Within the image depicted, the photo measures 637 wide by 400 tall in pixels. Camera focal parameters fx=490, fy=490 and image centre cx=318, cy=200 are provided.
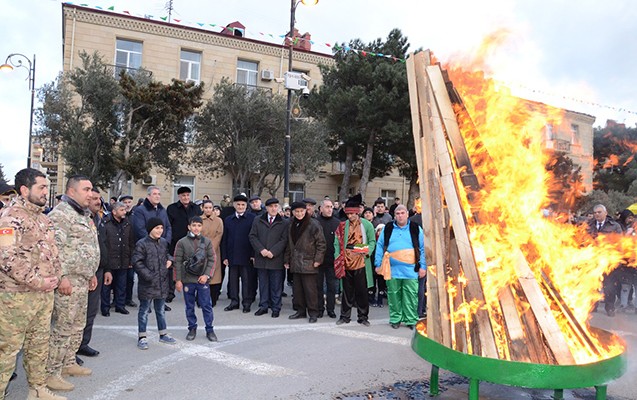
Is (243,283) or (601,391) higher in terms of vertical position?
(243,283)

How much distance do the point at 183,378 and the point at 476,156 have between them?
350cm

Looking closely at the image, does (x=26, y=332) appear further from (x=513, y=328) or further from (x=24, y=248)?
(x=513, y=328)

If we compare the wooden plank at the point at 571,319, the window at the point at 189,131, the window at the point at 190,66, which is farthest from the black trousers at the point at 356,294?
the window at the point at 190,66

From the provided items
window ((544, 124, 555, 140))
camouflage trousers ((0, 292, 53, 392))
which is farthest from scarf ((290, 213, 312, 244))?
camouflage trousers ((0, 292, 53, 392))

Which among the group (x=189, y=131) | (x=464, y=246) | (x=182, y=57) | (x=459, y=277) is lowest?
(x=459, y=277)

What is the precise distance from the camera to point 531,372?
3.29 meters

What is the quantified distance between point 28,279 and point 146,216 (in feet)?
15.7

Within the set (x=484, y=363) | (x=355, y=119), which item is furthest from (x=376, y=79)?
(x=484, y=363)

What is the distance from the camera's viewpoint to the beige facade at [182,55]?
2375 centimetres

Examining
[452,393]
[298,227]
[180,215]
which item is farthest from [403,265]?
[180,215]

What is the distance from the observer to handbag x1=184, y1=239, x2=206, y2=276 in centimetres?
641

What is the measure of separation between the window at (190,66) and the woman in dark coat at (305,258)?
66.5ft

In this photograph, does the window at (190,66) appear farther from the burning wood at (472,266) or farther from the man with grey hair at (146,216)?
the burning wood at (472,266)

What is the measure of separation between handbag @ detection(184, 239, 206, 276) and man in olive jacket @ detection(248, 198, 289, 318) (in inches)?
69.3
